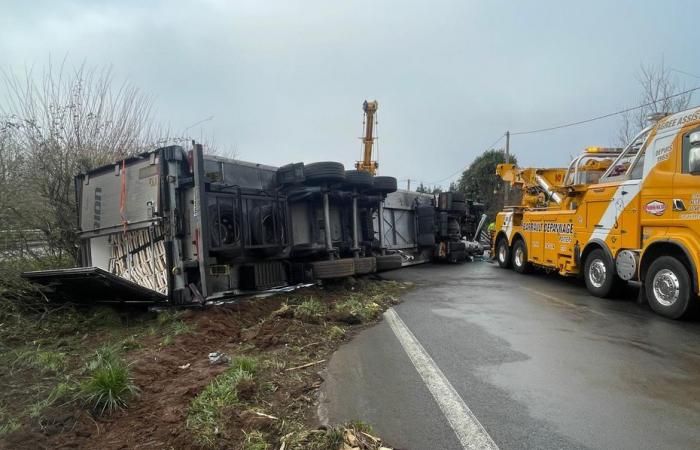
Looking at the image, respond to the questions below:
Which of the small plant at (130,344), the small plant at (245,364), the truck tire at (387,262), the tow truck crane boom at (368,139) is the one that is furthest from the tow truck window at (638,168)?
the tow truck crane boom at (368,139)

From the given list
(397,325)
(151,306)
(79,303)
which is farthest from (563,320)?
(79,303)

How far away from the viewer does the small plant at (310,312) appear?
22.0 ft

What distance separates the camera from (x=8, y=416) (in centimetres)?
340

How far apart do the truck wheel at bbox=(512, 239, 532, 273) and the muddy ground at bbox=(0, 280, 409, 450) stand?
22.3 feet

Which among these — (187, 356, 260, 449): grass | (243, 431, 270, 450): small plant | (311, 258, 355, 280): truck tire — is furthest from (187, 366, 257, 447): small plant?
(311, 258, 355, 280): truck tire

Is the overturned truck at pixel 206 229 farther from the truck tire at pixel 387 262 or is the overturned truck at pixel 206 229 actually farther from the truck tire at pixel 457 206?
the truck tire at pixel 457 206

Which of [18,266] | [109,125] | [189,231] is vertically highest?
[109,125]

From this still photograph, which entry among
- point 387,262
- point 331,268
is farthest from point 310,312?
point 387,262

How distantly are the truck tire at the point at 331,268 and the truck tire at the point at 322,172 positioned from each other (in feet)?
5.14

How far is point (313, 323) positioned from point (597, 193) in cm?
638

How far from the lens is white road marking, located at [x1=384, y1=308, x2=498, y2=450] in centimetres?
317

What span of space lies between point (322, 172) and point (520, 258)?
24.5 ft

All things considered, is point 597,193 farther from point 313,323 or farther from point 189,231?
point 189,231

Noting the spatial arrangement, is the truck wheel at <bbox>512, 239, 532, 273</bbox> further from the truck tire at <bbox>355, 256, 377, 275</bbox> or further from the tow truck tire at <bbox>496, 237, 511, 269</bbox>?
the truck tire at <bbox>355, 256, 377, 275</bbox>
